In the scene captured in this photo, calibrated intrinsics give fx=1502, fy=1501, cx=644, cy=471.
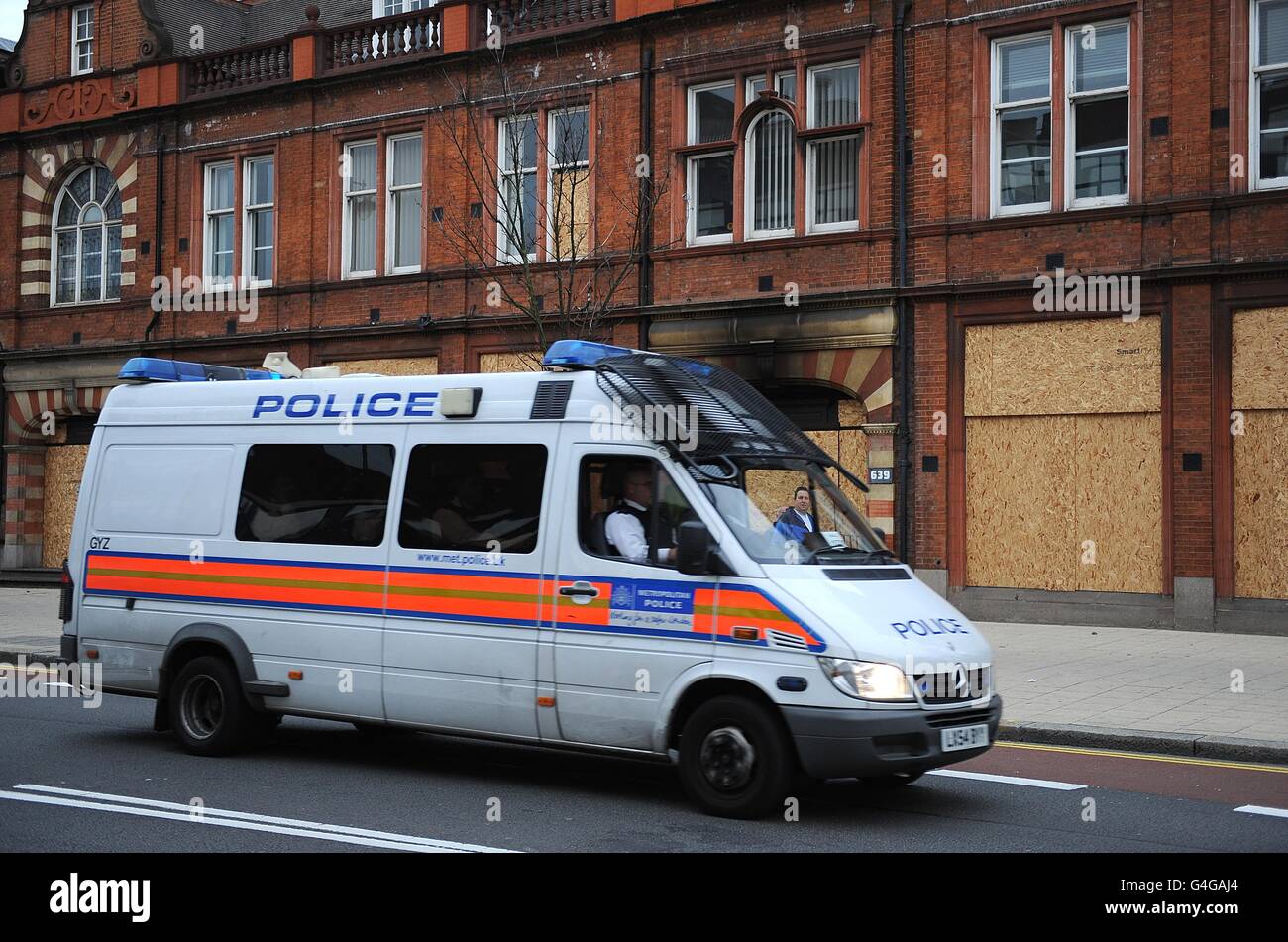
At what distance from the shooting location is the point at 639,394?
8875mm

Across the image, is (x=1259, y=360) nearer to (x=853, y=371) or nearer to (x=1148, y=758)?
(x=853, y=371)

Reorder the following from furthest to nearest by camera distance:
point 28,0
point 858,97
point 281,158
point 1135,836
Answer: point 28,0, point 281,158, point 858,97, point 1135,836

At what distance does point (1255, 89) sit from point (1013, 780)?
12.0m

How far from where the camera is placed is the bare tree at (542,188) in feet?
73.2

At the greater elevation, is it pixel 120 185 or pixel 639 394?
pixel 120 185

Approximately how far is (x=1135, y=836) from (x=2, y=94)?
28.5 m

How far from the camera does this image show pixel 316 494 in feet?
32.9

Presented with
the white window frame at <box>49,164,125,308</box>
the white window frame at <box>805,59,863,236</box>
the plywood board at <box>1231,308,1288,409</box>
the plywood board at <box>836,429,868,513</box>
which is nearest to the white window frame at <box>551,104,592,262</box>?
the white window frame at <box>805,59,863,236</box>

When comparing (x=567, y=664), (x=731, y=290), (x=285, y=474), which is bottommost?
(x=567, y=664)

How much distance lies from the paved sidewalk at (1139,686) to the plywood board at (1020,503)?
29.6 inches

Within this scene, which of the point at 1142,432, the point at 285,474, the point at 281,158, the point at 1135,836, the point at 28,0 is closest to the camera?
the point at 1135,836

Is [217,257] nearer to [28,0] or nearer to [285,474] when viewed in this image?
[28,0]

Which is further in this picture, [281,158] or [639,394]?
[281,158]
